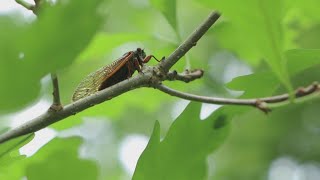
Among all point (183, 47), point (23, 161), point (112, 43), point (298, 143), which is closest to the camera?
point (183, 47)

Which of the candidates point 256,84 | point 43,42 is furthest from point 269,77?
point 43,42

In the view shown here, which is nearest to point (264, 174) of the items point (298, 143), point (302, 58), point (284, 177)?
point (284, 177)

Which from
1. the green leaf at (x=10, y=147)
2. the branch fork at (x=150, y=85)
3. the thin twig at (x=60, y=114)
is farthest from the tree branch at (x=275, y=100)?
the green leaf at (x=10, y=147)

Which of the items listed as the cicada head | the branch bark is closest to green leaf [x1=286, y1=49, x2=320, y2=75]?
the branch bark

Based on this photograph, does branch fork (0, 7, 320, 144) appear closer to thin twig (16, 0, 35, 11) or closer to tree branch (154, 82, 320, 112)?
tree branch (154, 82, 320, 112)

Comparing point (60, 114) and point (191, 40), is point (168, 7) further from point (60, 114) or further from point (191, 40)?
point (60, 114)

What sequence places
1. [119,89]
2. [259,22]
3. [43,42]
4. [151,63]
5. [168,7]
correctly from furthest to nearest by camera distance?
1. [151,63]
2. [168,7]
3. [119,89]
4. [259,22]
5. [43,42]

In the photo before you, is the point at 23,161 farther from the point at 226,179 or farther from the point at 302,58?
the point at 226,179
